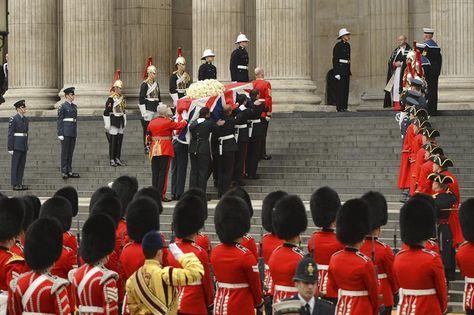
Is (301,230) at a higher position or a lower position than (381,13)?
lower

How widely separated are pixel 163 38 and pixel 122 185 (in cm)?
2172

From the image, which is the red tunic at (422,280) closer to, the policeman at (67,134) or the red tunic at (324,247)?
the red tunic at (324,247)

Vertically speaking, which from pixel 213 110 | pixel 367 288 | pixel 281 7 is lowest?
pixel 367 288

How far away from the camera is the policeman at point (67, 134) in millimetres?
34844

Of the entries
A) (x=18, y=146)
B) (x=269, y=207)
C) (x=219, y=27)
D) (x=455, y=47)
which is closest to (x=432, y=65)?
(x=455, y=47)

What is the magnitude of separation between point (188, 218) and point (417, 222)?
283 centimetres

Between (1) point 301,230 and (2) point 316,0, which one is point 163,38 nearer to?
(2) point 316,0

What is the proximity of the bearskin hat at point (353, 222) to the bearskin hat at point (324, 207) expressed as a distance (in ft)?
5.26

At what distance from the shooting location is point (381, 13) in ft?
141

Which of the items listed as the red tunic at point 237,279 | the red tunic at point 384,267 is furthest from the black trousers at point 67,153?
the red tunic at point 384,267

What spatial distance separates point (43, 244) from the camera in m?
16.3

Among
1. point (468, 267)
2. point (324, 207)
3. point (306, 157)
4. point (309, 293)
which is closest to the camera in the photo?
point (309, 293)

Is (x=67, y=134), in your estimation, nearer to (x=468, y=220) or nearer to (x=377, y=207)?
(x=377, y=207)

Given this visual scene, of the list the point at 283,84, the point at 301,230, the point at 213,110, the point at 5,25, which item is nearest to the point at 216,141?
the point at 213,110
